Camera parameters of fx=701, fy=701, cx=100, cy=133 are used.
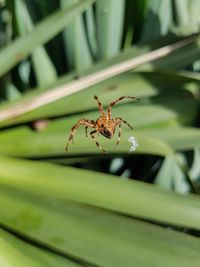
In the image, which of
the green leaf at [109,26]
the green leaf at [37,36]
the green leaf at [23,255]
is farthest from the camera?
the green leaf at [109,26]

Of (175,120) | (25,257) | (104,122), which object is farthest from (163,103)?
(25,257)

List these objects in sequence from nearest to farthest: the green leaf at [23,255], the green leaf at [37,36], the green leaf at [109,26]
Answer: the green leaf at [23,255] < the green leaf at [37,36] < the green leaf at [109,26]

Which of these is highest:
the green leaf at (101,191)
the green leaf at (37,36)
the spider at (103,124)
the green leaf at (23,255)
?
the green leaf at (37,36)

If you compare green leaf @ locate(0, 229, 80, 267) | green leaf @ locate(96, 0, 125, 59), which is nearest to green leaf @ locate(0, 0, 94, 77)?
green leaf @ locate(96, 0, 125, 59)

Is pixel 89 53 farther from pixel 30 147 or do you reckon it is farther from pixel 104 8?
pixel 30 147

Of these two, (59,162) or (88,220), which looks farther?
(59,162)

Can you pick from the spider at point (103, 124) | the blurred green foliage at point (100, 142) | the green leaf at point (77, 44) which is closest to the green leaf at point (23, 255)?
the blurred green foliage at point (100, 142)

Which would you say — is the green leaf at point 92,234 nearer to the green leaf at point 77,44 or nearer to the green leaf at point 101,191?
the green leaf at point 101,191

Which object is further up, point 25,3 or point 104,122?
point 25,3

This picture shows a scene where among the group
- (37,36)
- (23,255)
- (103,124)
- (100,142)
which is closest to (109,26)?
(37,36)
